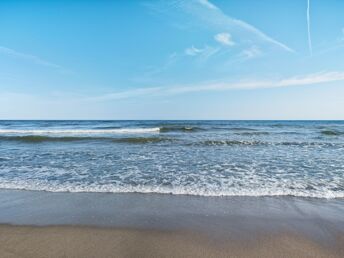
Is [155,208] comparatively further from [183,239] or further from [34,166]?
[34,166]

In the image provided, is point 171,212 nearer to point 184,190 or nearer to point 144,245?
point 144,245

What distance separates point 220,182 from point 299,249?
3007mm

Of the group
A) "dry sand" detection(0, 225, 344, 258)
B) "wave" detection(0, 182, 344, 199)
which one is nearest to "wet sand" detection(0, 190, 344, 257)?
"dry sand" detection(0, 225, 344, 258)

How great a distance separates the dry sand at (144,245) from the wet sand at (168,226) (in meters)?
0.01

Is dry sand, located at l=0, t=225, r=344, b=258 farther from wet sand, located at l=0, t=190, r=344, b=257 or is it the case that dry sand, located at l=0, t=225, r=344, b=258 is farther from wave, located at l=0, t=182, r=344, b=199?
wave, located at l=0, t=182, r=344, b=199

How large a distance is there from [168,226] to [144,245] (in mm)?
610

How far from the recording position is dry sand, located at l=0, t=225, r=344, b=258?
2.80m

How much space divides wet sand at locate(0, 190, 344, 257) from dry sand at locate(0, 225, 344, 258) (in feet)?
0.04

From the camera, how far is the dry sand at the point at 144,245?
2799 mm

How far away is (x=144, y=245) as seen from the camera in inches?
117

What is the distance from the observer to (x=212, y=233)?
3279mm

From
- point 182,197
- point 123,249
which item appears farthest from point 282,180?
point 123,249

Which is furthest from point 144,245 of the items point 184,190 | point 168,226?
point 184,190

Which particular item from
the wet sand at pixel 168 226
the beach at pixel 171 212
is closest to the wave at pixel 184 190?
the beach at pixel 171 212
